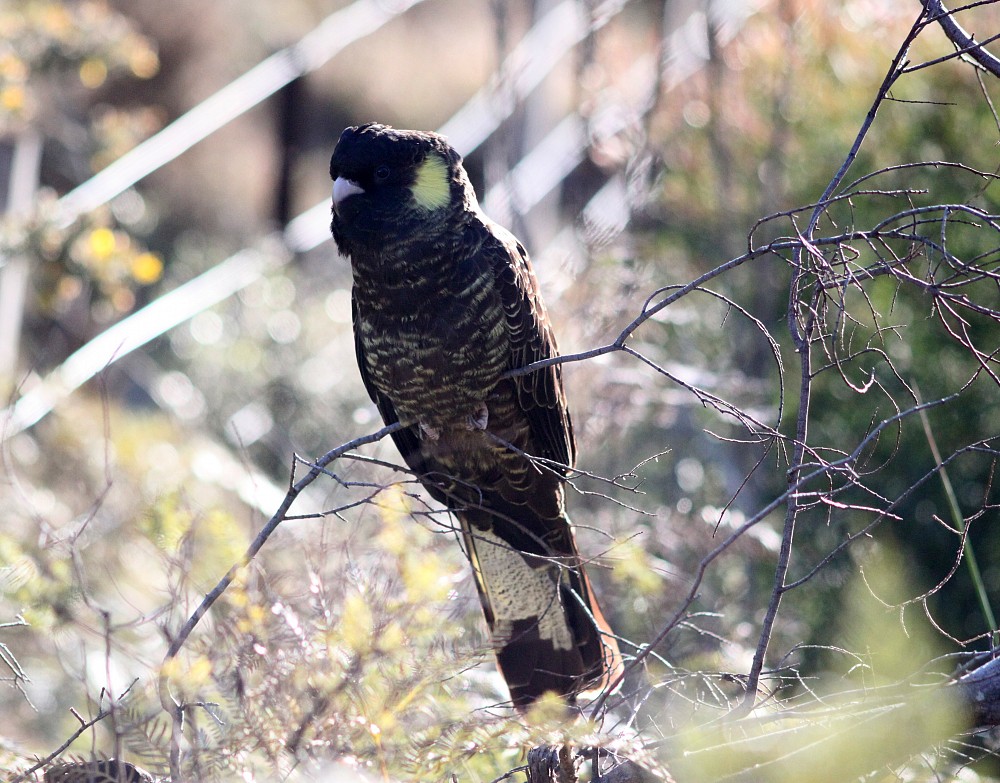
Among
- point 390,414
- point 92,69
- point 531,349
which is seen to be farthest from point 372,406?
point 92,69

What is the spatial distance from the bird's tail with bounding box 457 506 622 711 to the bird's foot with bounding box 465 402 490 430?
0.29 meters

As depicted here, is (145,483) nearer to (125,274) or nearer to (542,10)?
(125,274)

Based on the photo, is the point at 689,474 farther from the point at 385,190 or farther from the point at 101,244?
the point at 101,244

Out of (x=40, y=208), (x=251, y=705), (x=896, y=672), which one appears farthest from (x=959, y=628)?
(x=40, y=208)

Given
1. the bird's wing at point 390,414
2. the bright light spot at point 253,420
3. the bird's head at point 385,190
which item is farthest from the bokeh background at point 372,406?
the bird's head at point 385,190

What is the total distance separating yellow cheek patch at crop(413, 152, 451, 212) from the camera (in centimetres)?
261

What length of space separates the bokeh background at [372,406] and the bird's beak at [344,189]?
2.43 ft

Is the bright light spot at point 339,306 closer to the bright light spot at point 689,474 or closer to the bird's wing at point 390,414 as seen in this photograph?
the bright light spot at point 689,474

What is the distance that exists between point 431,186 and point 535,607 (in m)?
1.27

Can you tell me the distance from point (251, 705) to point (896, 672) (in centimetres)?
A: 113

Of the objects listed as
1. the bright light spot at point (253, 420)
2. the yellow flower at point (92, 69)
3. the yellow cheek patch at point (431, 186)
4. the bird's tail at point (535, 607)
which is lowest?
the bird's tail at point (535, 607)

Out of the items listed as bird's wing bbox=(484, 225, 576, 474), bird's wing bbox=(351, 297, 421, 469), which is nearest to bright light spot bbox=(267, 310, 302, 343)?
bird's wing bbox=(351, 297, 421, 469)

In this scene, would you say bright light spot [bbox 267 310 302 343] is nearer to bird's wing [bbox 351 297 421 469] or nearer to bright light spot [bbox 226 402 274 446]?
bright light spot [bbox 226 402 274 446]

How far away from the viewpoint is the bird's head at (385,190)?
2.57 meters
